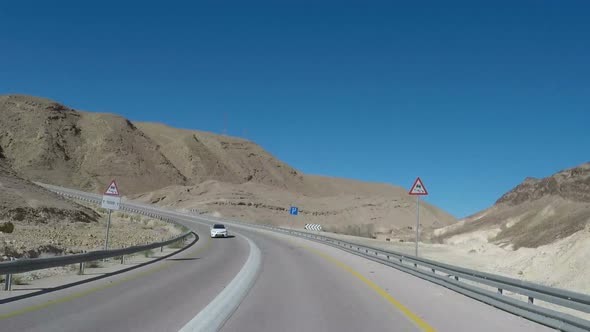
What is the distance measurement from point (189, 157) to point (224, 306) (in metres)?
145

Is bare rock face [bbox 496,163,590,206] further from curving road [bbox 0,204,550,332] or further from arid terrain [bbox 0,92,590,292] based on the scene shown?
curving road [bbox 0,204,550,332]

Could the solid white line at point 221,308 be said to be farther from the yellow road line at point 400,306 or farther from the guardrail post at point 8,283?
the guardrail post at point 8,283

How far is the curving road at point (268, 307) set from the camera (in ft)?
28.1

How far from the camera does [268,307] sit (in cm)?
1046

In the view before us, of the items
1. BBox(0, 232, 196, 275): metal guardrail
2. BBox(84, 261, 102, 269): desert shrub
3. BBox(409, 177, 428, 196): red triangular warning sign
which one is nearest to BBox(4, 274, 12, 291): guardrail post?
BBox(0, 232, 196, 275): metal guardrail

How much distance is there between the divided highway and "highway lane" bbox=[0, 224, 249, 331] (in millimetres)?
15

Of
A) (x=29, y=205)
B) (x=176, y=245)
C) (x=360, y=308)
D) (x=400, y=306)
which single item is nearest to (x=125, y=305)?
(x=360, y=308)

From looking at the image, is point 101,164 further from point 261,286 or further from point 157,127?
point 261,286

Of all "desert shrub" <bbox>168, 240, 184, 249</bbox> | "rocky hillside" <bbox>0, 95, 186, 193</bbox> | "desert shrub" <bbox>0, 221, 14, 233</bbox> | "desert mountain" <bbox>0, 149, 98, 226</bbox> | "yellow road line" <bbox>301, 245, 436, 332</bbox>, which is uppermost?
"rocky hillside" <bbox>0, 95, 186, 193</bbox>

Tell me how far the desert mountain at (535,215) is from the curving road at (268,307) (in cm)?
2676

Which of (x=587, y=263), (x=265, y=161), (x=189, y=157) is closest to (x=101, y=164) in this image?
(x=189, y=157)

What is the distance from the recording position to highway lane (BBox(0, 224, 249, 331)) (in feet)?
27.0

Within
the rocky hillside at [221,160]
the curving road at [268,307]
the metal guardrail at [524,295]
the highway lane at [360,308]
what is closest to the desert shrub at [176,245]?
the curving road at [268,307]

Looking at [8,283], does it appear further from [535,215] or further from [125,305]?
[535,215]
